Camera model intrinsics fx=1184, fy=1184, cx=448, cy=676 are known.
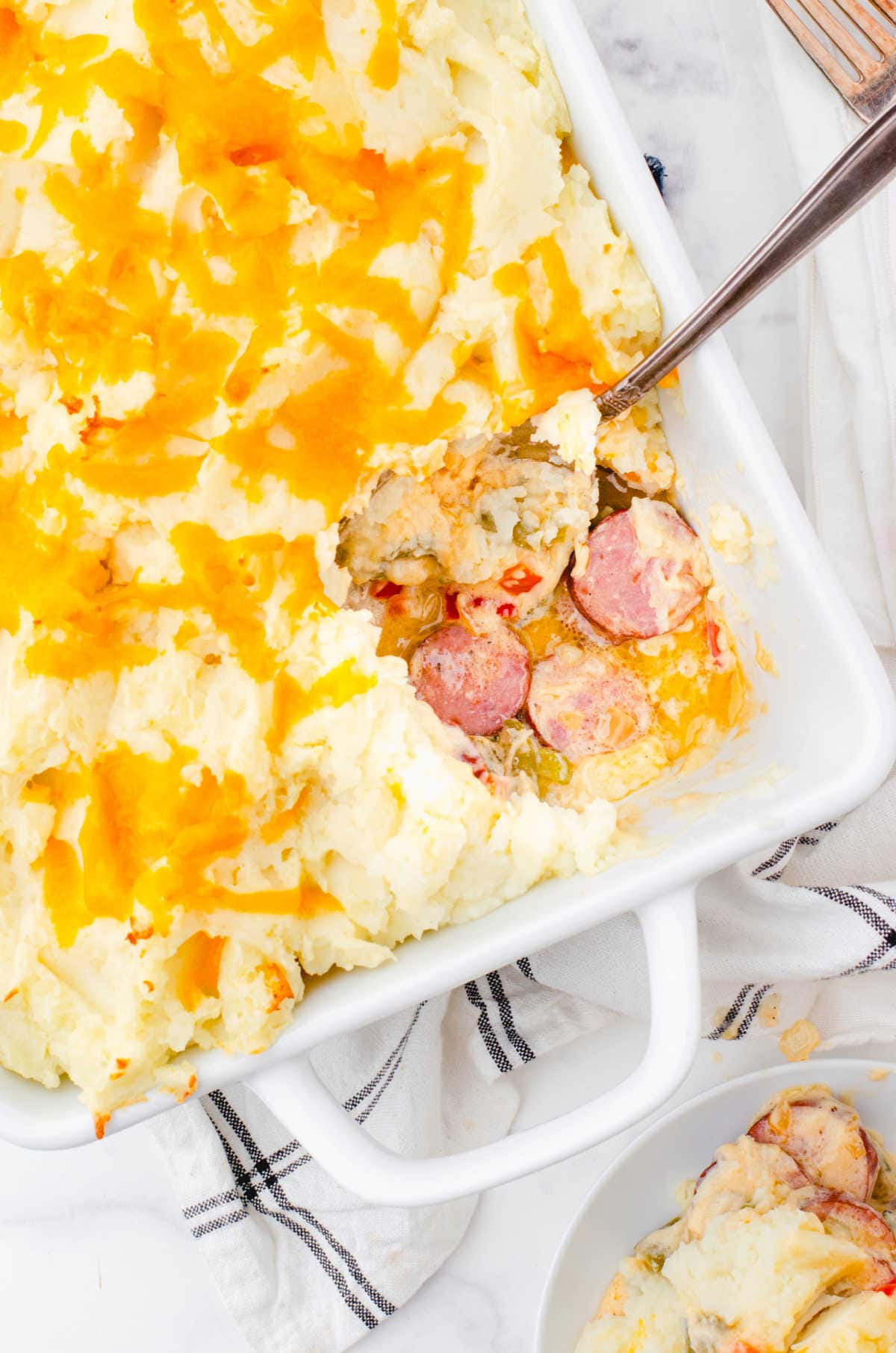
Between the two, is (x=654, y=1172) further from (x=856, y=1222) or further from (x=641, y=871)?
(x=641, y=871)

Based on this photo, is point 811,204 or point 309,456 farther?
point 309,456

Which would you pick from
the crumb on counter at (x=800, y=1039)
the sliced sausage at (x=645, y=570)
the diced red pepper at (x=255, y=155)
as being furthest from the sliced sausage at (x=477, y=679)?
the crumb on counter at (x=800, y=1039)

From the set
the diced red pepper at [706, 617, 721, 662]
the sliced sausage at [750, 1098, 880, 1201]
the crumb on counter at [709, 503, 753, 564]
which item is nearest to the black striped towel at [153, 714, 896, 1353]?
the sliced sausage at [750, 1098, 880, 1201]

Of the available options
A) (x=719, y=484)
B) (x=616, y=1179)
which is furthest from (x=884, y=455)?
(x=616, y=1179)

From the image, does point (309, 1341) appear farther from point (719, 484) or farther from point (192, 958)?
point (719, 484)

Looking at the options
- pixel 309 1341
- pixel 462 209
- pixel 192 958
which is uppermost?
pixel 462 209
